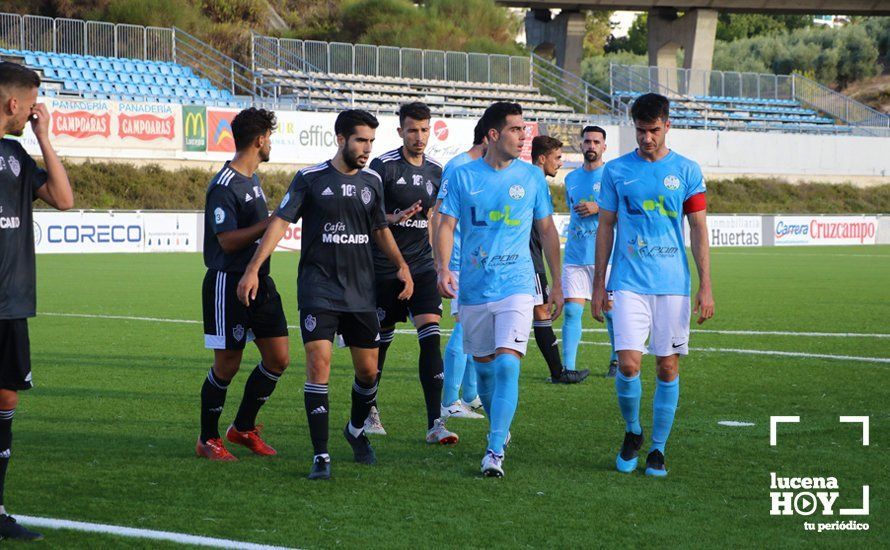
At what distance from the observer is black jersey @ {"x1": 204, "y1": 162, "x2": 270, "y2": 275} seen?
6.73 m

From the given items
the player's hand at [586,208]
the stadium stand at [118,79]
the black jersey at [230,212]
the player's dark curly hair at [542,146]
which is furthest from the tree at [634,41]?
the black jersey at [230,212]

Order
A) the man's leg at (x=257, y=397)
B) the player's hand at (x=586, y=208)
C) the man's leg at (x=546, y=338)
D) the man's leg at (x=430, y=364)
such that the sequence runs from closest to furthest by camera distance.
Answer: the man's leg at (x=257, y=397), the man's leg at (x=430, y=364), the man's leg at (x=546, y=338), the player's hand at (x=586, y=208)

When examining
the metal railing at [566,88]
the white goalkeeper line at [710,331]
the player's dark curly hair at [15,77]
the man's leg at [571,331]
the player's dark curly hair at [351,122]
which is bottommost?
the white goalkeeper line at [710,331]

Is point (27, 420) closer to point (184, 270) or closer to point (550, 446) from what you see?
point (550, 446)

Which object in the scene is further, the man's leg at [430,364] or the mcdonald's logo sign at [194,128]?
the mcdonald's logo sign at [194,128]

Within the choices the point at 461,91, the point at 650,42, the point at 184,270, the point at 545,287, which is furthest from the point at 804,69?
the point at 545,287

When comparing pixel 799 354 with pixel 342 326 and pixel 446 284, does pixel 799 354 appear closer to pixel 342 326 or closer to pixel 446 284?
pixel 446 284

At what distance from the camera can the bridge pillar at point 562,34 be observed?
56747 millimetres

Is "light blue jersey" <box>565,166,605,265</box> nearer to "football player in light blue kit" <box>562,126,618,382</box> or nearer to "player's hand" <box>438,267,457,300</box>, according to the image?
"football player in light blue kit" <box>562,126,618,382</box>

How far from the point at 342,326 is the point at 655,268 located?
1.81m

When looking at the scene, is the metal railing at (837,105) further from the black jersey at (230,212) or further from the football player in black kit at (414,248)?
the black jersey at (230,212)

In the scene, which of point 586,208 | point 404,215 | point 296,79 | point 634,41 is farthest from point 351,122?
point 634,41

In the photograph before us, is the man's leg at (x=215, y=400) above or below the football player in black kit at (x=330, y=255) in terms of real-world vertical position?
below

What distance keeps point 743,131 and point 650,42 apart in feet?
25.9
